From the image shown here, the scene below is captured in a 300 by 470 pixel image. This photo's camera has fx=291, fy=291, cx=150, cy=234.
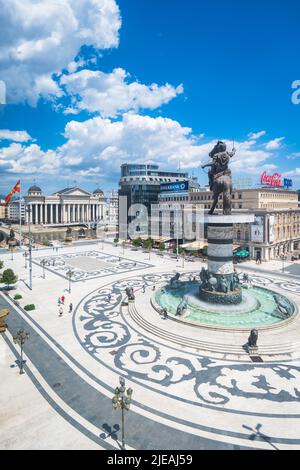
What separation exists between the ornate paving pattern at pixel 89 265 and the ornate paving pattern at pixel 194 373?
22.3 m

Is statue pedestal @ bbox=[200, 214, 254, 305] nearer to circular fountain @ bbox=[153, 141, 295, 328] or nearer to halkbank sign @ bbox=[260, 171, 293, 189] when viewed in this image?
circular fountain @ bbox=[153, 141, 295, 328]

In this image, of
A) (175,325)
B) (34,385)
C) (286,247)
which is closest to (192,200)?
(286,247)

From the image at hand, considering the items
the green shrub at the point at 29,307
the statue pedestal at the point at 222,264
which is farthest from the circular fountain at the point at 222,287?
the green shrub at the point at 29,307

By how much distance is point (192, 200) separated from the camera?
86.5 meters

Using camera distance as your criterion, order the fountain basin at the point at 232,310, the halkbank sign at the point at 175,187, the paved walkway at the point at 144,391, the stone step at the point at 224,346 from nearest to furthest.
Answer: the paved walkway at the point at 144,391, the stone step at the point at 224,346, the fountain basin at the point at 232,310, the halkbank sign at the point at 175,187

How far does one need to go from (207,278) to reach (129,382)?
16.8m

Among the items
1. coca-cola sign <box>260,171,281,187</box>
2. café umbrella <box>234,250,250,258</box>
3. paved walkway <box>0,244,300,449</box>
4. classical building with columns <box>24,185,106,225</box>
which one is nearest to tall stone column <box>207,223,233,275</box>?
paved walkway <box>0,244,300,449</box>

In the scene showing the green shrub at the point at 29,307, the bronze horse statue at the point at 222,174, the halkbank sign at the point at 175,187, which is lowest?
the green shrub at the point at 29,307

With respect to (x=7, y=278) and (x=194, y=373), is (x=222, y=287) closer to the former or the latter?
(x=194, y=373)

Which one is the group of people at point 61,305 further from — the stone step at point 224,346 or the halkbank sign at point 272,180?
the halkbank sign at point 272,180

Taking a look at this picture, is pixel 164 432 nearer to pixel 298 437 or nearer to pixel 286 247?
pixel 298 437

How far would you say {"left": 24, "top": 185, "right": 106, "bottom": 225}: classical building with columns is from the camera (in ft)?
495

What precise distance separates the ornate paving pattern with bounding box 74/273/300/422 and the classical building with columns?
5207 inches

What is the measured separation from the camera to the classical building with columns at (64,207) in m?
151
